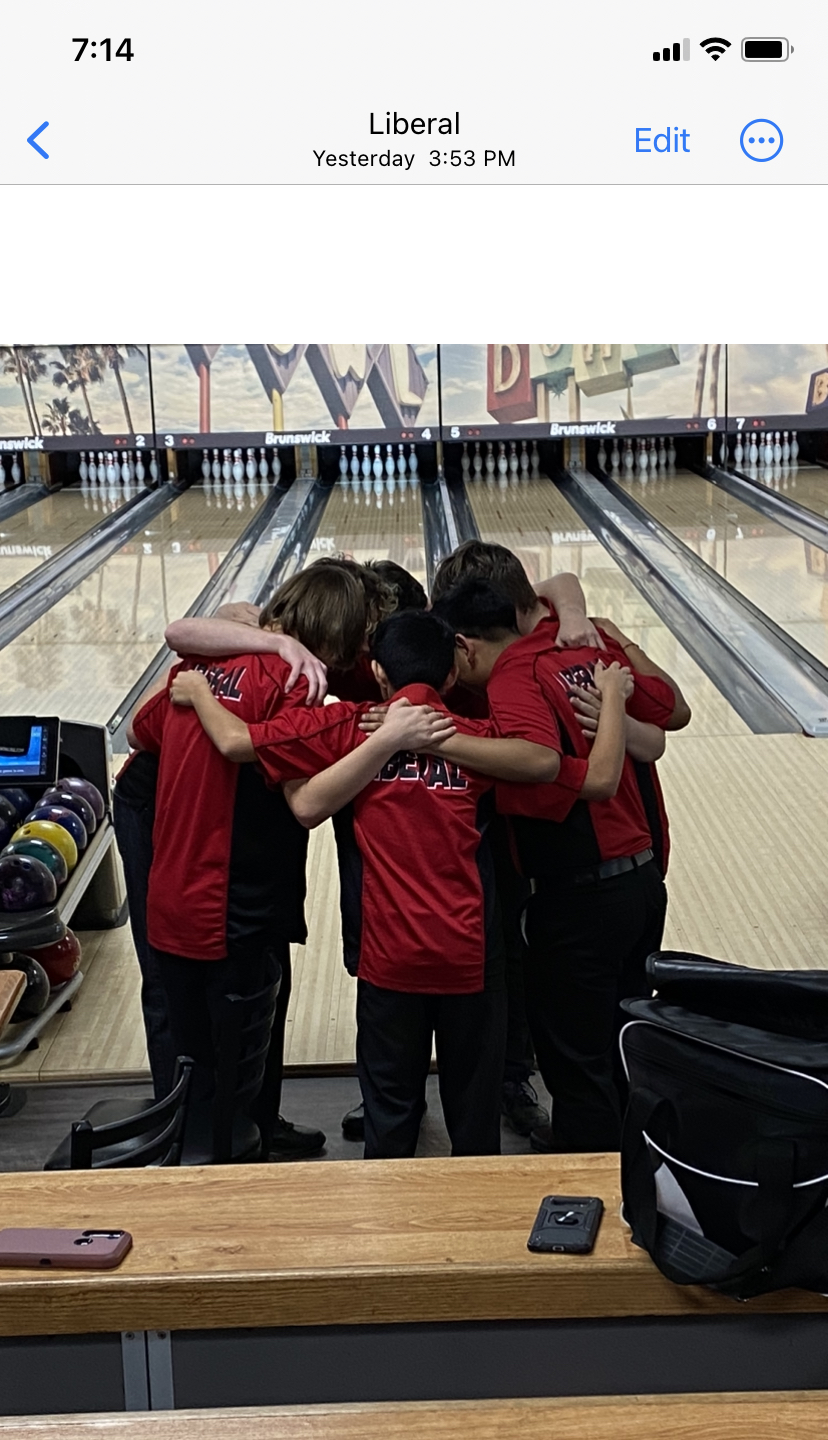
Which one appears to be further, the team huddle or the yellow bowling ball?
the yellow bowling ball

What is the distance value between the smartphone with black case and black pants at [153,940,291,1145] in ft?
2.99

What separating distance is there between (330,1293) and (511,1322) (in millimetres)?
180

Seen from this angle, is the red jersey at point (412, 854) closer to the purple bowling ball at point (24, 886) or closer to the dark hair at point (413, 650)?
the dark hair at point (413, 650)

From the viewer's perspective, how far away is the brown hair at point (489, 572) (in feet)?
7.77

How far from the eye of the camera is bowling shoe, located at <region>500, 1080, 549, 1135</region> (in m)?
2.61

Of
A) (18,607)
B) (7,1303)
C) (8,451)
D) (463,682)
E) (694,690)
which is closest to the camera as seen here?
(7,1303)

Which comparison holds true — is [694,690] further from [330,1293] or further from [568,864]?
[330,1293]

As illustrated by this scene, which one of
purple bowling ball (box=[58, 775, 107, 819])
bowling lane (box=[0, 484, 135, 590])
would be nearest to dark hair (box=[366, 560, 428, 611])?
purple bowling ball (box=[58, 775, 107, 819])

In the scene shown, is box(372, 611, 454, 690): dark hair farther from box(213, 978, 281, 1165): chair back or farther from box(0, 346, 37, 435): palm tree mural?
box(0, 346, 37, 435): palm tree mural
